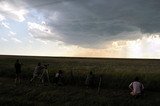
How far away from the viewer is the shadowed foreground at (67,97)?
24486mm

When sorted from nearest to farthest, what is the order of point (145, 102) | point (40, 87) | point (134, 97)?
point (145, 102) → point (134, 97) → point (40, 87)

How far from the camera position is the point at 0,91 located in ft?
94.5

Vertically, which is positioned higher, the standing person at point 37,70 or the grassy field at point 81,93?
the standing person at point 37,70

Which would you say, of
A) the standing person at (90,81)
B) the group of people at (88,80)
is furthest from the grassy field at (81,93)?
the standing person at (90,81)

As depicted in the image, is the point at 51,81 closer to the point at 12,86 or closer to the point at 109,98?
the point at 12,86

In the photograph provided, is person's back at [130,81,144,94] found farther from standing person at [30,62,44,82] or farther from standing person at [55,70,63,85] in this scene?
standing person at [30,62,44,82]

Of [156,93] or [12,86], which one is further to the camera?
[12,86]

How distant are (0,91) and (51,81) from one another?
326 inches

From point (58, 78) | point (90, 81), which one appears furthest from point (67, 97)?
point (58, 78)

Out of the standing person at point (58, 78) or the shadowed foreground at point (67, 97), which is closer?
the shadowed foreground at point (67, 97)

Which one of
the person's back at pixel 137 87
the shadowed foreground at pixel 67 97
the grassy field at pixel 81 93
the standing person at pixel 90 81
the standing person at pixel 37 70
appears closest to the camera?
the shadowed foreground at pixel 67 97

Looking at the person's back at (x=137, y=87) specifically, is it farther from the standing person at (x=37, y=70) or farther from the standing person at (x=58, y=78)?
the standing person at (x=37, y=70)

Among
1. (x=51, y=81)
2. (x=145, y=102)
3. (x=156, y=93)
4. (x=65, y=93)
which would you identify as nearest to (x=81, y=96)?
(x=65, y=93)

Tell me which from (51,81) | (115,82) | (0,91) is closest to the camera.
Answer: (0,91)
